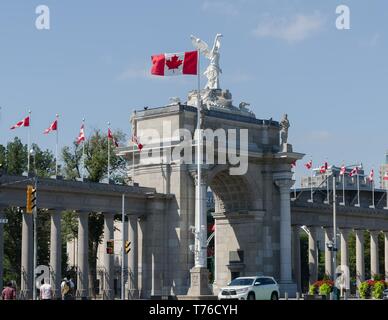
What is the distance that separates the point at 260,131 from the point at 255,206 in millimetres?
7498

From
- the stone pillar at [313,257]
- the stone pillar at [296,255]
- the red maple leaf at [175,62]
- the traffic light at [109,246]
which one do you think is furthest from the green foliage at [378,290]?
the red maple leaf at [175,62]

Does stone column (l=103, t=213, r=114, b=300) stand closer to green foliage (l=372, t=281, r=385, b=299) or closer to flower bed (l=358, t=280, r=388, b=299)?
flower bed (l=358, t=280, r=388, b=299)

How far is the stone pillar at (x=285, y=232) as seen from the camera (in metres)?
75.7

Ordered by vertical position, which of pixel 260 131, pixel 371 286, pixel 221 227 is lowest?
pixel 371 286

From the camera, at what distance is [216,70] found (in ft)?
253

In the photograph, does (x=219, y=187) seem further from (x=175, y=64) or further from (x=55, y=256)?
(x=175, y=64)

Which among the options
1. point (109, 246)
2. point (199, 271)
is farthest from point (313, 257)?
point (199, 271)

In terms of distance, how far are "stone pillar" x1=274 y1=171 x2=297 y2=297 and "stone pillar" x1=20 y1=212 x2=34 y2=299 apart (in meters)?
26.0

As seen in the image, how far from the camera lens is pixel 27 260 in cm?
5997

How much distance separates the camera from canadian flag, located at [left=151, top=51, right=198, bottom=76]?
52.7m

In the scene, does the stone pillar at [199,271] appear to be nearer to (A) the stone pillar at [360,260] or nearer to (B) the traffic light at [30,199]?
(B) the traffic light at [30,199]

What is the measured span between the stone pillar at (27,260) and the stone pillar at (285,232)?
1024 inches
